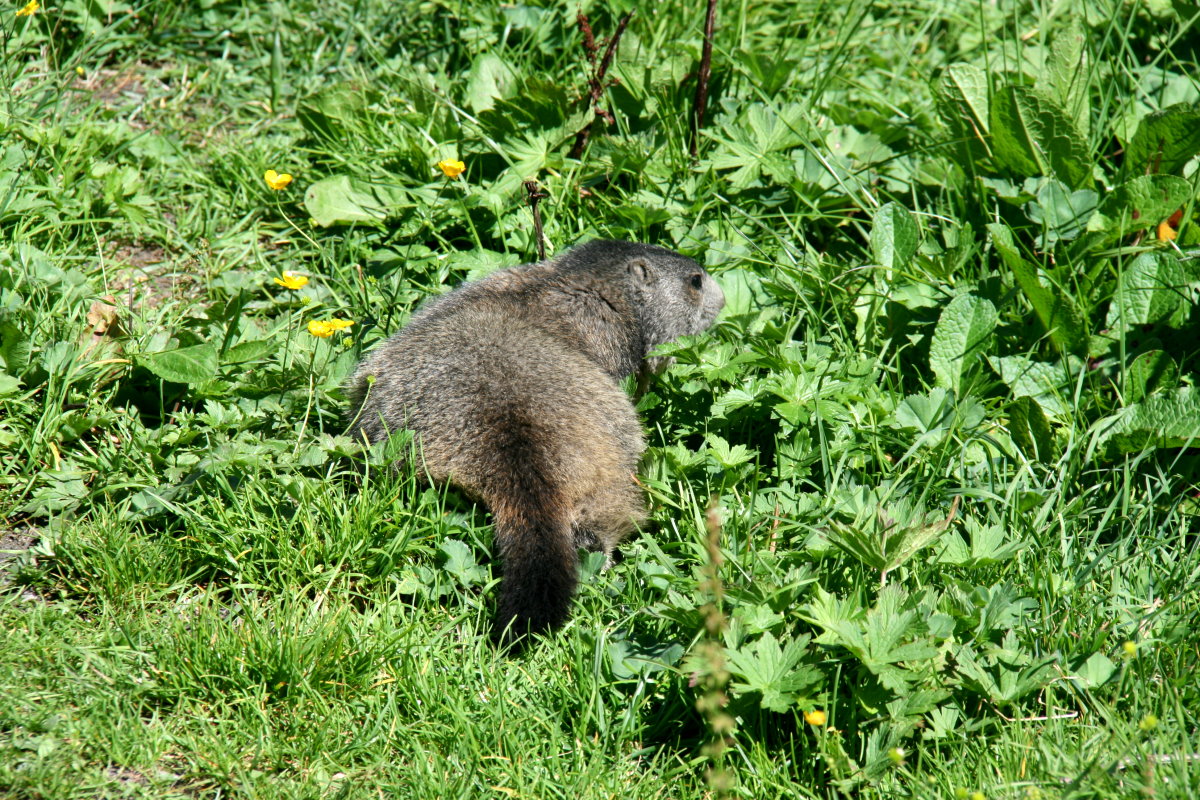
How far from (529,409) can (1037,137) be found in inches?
110

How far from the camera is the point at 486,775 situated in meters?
Result: 2.88

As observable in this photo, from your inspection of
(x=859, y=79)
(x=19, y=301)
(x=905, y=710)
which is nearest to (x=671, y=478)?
(x=905, y=710)

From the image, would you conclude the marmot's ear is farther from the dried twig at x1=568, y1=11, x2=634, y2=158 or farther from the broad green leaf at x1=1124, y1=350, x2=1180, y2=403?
the broad green leaf at x1=1124, y1=350, x2=1180, y2=403

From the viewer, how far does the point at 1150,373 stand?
3.93 m

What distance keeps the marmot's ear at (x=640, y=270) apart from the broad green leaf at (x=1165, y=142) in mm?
2283

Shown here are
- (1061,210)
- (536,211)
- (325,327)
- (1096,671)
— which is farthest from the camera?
(536,211)

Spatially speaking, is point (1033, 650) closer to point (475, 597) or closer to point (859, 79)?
point (475, 597)

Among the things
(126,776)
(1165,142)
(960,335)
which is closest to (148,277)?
(126,776)

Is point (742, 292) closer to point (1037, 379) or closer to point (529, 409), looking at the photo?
point (1037, 379)

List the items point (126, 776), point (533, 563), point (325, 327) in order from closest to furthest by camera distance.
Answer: point (126, 776), point (533, 563), point (325, 327)

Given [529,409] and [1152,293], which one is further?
[1152,293]

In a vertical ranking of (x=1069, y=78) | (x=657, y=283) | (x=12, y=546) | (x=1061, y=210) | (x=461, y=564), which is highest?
(x=1069, y=78)

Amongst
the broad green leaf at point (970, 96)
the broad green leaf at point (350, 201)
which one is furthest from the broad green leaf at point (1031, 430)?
the broad green leaf at point (350, 201)

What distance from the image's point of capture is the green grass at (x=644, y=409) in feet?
9.55
